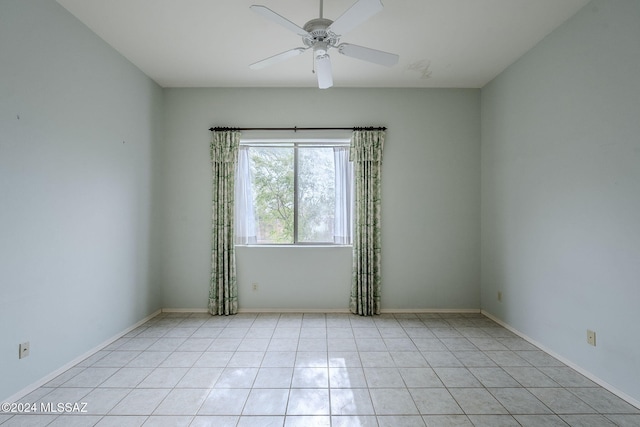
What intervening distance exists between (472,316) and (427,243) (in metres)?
1.05

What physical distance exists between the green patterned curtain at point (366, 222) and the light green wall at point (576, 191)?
1415 mm

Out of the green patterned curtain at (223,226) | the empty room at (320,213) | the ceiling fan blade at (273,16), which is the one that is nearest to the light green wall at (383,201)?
the empty room at (320,213)

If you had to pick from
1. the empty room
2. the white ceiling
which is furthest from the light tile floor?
the white ceiling

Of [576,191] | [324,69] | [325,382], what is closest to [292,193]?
[324,69]

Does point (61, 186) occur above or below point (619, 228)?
above

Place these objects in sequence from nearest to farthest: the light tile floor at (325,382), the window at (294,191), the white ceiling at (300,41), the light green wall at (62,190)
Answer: the light tile floor at (325,382) → the light green wall at (62,190) → the white ceiling at (300,41) → the window at (294,191)

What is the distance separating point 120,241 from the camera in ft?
10.8

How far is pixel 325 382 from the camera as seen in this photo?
94.2 inches

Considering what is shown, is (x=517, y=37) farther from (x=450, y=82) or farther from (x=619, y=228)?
(x=619, y=228)

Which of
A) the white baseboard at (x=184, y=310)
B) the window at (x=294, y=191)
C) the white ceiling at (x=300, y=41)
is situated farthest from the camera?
the window at (x=294, y=191)

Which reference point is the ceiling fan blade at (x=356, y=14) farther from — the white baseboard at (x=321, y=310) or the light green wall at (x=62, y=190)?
the white baseboard at (x=321, y=310)

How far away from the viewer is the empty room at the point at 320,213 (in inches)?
84.8

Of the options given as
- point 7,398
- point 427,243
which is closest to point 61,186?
point 7,398

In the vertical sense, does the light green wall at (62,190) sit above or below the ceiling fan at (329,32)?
below
